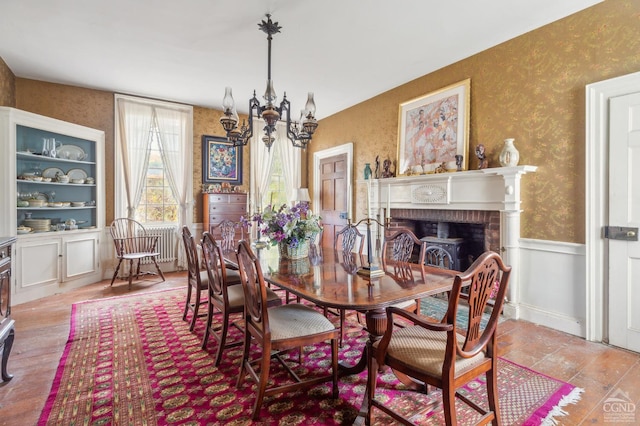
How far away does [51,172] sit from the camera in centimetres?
436

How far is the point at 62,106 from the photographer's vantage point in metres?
4.54

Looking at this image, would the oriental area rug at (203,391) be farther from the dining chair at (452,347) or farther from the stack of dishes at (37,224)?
the stack of dishes at (37,224)

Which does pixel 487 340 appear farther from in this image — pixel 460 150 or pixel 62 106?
pixel 62 106

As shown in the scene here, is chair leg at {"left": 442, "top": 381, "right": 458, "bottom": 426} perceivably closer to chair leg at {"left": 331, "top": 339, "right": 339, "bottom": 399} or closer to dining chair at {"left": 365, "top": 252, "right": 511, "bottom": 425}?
dining chair at {"left": 365, "top": 252, "right": 511, "bottom": 425}

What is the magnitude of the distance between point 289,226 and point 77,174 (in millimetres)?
3937

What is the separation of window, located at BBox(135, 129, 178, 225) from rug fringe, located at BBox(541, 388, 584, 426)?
17.5 feet

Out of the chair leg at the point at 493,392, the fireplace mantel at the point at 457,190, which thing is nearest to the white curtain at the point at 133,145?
the fireplace mantel at the point at 457,190

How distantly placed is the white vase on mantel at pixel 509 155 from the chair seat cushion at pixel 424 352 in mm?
2219

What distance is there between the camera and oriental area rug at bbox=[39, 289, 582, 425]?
1.74 m

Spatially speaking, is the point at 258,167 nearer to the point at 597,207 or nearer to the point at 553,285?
the point at 553,285

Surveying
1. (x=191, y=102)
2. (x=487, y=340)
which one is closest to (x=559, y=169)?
(x=487, y=340)

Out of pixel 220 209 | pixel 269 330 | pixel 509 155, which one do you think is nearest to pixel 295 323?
pixel 269 330

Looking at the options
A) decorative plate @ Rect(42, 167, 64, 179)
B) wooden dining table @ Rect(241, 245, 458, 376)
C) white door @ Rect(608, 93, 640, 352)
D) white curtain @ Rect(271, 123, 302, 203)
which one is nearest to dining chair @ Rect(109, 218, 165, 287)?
decorative plate @ Rect(42, 167, 64, 179)

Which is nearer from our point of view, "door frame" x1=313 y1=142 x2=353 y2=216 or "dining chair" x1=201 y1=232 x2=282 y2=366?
"dining chair" x1=201 y1=232 x2=282 y2=366
